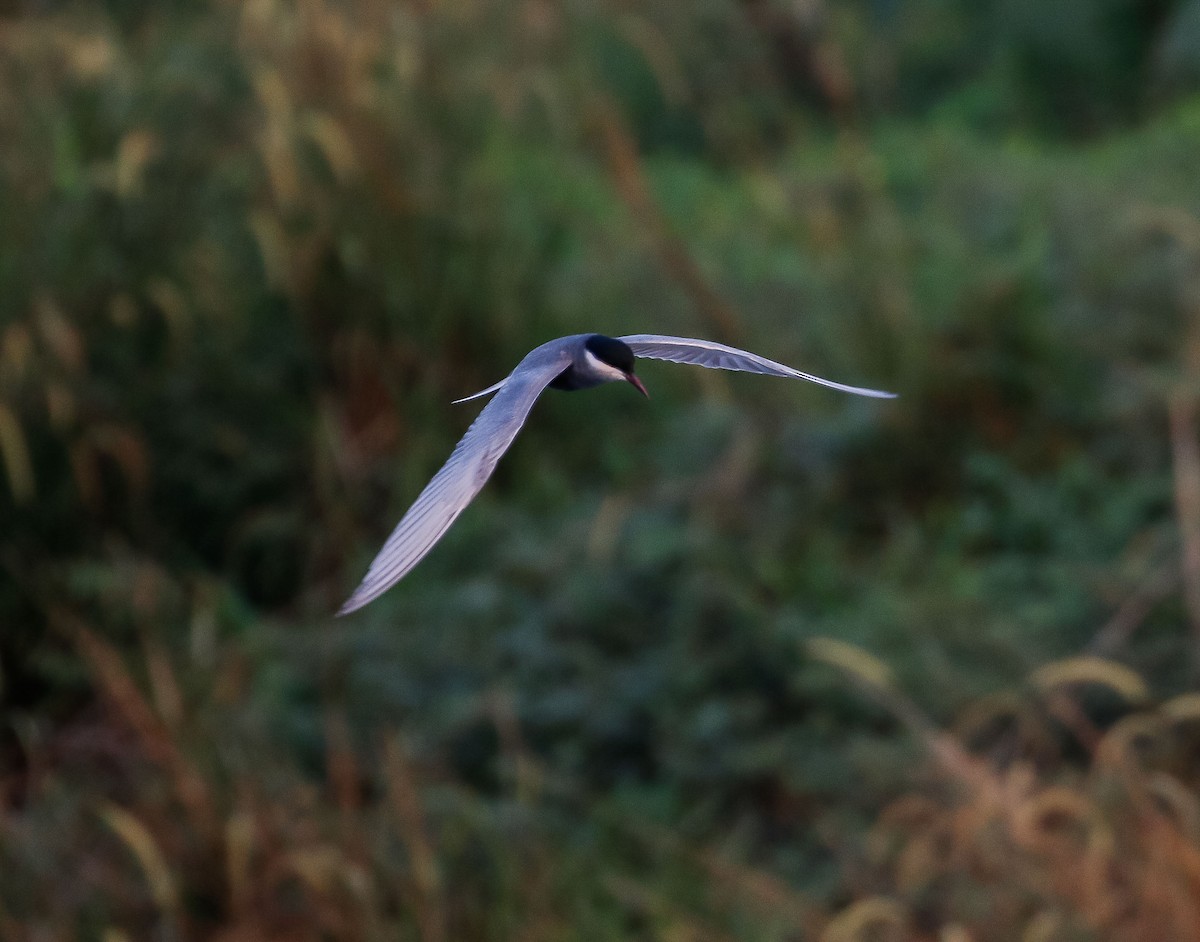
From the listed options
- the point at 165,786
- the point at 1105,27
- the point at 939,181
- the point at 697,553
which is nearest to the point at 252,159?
the point at 697,553

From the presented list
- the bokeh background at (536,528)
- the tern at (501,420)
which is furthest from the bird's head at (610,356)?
the bokeh background at (536,528)

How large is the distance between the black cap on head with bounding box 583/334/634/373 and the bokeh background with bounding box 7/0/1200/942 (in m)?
1.89

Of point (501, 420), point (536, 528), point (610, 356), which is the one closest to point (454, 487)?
point (501, 420)

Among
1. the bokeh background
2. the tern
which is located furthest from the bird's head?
the bokeh background

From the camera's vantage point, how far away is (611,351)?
38.4 inches

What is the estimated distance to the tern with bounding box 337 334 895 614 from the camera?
A: 790 millimetres

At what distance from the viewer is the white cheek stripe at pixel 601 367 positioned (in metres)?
0.95

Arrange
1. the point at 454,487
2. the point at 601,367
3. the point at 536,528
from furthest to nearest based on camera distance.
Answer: the point at 536,528
the point at 601,367
the point at 454,487

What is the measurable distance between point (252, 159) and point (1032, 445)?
2.05 m

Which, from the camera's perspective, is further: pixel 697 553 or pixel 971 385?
pixel 971 385

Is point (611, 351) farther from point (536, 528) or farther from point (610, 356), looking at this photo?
point (536, 528)

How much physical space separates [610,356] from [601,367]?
2 centimetres

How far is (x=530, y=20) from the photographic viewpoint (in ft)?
15.8

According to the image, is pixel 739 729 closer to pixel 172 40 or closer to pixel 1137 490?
pixel 1137 490
